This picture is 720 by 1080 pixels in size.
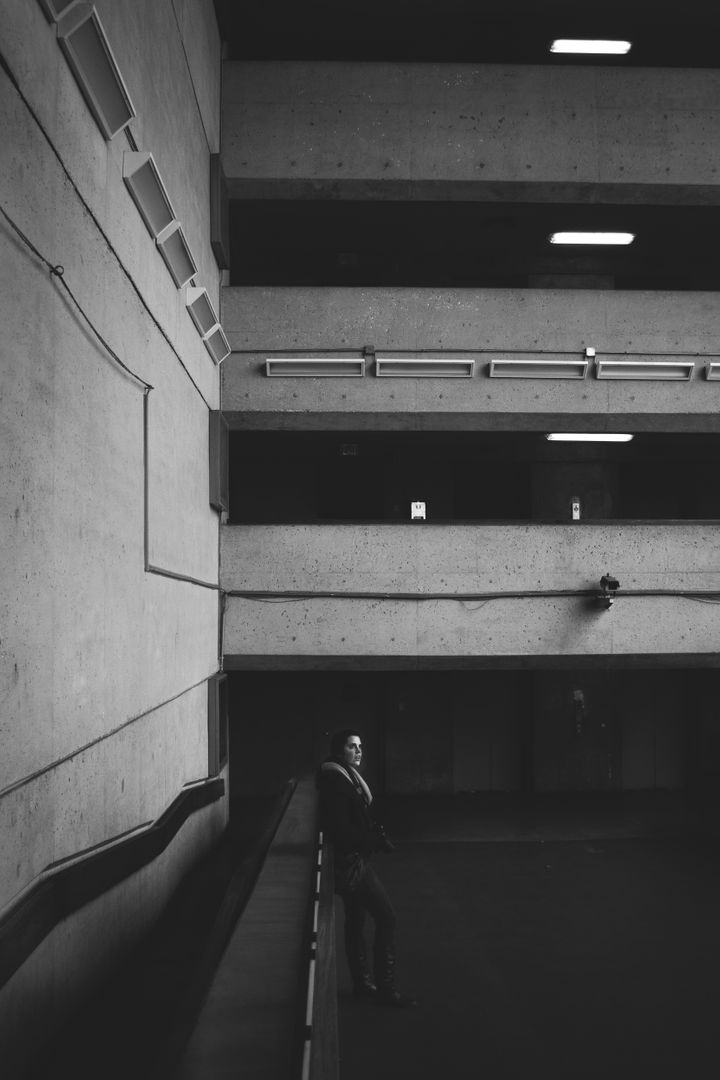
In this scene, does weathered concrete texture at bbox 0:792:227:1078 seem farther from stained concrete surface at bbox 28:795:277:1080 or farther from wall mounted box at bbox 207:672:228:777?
wall mounted box at bbox 207:672:228:777

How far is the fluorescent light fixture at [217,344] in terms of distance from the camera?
32.8 ft

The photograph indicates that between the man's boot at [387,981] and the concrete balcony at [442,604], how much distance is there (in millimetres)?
5389

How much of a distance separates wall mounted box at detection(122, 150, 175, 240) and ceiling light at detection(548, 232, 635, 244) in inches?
288

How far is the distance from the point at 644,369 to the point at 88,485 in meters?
8.90

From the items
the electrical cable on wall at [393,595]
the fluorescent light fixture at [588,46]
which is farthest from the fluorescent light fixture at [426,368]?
the fluorescent light fixture at [588,46]

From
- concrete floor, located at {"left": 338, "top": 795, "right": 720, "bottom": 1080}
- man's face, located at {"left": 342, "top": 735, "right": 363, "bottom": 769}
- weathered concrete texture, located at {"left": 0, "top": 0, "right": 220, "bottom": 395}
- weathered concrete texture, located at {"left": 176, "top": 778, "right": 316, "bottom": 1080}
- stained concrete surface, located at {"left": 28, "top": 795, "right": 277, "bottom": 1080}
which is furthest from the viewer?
man's face, located at {"left": 342, "top": 735, "right": 363, "bottom": 769}

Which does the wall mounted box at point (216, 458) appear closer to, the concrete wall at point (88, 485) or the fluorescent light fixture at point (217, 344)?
the fluorescent light fixture at point (217, 344)

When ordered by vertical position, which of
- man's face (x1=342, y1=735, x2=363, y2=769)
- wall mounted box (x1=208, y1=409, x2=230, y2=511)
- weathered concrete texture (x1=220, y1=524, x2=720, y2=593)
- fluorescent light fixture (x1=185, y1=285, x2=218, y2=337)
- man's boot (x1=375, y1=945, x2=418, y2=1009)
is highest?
fluorescent light fixture (x1=185, y1=285, x2=218, y2=337)

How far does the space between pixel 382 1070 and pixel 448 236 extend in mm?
11066

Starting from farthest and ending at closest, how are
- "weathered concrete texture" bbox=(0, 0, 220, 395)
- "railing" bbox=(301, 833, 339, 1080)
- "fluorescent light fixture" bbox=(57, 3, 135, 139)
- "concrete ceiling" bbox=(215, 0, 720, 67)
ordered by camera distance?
1. "concrete ceiling" bbox=(215, 0, 720, 67)
2. "fluorescent light fixture" bbox=(57, 3, 135, 139)
3. "weathered concrete texture" bbox=(0, 0, 220, 395)
4. "railing" bbox=(301, 833, 339, 1080)

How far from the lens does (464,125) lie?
1168 cm

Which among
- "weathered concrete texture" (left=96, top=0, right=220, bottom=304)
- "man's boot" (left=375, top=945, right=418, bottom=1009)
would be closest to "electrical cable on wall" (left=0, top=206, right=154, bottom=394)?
"weathered concrete texture" (left=96, top=0, right=220, bottom=304)

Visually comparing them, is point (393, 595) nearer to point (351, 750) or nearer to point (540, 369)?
point (540, 369)

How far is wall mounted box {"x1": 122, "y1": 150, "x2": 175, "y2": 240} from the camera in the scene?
5.99 meters
